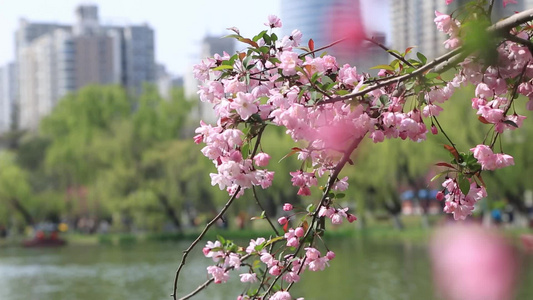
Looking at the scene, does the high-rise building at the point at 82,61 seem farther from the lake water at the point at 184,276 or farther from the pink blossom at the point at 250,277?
the pink blossom at the point at 250,277

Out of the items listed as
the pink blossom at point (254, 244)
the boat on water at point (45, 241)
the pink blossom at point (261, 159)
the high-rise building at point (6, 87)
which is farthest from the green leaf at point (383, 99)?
the high-rise building at point (6, 87)

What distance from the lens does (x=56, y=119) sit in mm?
30141

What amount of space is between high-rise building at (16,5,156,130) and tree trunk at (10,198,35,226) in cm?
4154

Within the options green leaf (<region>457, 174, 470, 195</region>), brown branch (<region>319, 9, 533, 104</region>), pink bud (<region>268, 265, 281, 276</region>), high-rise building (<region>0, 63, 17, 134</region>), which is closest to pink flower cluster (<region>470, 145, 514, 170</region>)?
green leaf (<region>457, 174, 470, 195</region>)

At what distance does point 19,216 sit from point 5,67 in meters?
71.0

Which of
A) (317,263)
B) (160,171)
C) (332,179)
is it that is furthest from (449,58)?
(160,171)

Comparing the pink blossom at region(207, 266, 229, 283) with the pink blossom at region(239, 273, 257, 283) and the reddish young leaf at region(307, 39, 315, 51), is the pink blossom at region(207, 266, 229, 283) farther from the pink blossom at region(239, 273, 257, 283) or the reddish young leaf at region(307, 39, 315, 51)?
the reddish young leaf at region(307, 39, 315, 51)

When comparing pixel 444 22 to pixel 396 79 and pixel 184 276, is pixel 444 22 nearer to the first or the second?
pixel 396 79

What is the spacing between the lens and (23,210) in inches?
1102

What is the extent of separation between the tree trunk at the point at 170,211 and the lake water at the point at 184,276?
328cm

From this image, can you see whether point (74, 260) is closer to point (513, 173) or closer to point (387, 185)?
point (387, 185)

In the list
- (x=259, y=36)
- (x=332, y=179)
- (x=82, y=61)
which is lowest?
(x=82, y=61)

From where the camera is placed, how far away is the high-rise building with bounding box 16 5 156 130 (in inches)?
2820

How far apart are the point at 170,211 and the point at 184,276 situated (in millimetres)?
9221
